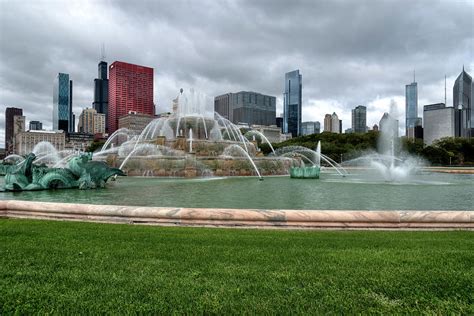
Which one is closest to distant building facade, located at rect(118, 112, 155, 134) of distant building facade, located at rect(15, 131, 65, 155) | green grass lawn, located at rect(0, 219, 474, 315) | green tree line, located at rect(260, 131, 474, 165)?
distant building facade, located at rect(15, 131, 65, 155)

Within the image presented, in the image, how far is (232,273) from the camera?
12.8 ft

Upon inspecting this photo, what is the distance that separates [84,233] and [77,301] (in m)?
3.16

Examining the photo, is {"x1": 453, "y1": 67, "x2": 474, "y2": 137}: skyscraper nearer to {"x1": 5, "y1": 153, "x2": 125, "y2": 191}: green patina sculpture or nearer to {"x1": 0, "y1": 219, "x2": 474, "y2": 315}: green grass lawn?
{"x1": 5, "y1": 153, "x2": 125, "y2": 191}: green patina sculpture

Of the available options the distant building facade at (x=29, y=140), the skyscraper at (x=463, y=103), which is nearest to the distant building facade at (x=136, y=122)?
the distant building facade at (x=29, y=140)

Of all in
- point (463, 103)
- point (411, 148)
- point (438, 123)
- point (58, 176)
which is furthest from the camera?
point (463, 103)

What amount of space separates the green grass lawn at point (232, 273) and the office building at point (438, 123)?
17955 cm

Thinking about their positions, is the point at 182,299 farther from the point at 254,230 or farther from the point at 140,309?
the point at 254,230

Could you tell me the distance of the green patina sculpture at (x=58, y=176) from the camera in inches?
570

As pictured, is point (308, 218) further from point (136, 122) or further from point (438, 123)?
point (438, 123)

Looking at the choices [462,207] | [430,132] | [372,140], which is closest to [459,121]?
[430,132]

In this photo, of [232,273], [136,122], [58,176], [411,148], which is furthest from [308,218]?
[136,122]

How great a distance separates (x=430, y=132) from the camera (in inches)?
6570

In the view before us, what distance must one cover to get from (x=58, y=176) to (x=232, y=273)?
45.1 feet

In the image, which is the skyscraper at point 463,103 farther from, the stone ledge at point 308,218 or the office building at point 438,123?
the stone ledge at point 308,218
